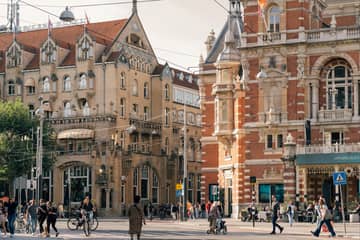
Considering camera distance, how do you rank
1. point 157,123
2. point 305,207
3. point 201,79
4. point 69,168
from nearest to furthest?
point 305,207 < point 201,79 < point 69,168 < point 157,123

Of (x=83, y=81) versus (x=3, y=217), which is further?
(x=83, y=81)

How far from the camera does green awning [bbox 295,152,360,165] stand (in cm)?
5856

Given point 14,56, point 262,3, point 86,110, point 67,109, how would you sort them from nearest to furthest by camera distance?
point 262,3, point 86,110, point 67,109, point 14,56

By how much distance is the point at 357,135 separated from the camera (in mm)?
61438

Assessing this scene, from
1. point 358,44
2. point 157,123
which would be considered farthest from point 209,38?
point 358,44

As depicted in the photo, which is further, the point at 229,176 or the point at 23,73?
the point at 23,73

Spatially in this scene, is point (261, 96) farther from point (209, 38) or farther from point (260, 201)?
point (209, 38)

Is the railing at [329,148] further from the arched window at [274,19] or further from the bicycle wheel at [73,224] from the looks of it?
the bicycle wheel at [73,224]

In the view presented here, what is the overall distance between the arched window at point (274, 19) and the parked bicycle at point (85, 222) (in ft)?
83.3

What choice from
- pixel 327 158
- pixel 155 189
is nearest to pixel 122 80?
pixel 155 189

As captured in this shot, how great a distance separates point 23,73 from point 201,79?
2331cm

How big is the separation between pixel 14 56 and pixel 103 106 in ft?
44.4

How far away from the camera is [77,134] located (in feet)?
276

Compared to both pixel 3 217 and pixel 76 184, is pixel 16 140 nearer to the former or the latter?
pixel 76 184
